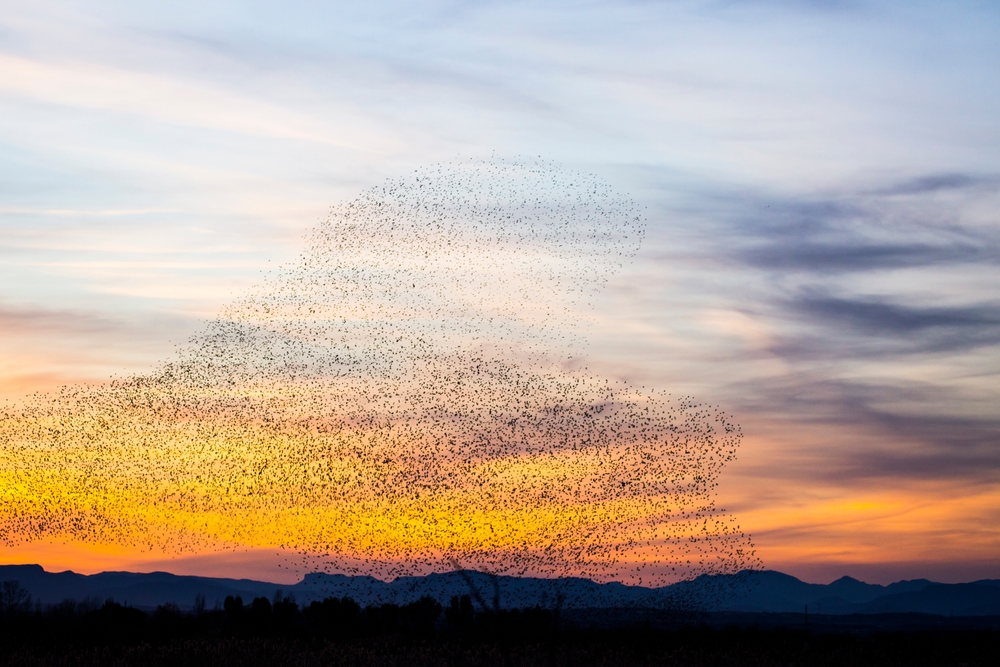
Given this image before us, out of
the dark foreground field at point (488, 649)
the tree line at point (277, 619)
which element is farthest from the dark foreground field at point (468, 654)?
the tree line at point (277, 619)

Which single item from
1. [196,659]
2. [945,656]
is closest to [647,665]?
[196,659]

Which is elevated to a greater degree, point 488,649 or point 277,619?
point 488,649

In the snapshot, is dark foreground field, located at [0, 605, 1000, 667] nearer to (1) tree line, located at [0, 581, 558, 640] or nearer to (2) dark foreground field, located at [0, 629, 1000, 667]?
(2) dark foreground field, located at [0, 629, 1000, 667]

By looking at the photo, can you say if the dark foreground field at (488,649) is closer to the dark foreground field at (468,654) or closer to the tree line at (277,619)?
the dark foreground field at (468,654)

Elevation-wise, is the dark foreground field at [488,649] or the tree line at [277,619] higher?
the dark foreground field at [488,649]

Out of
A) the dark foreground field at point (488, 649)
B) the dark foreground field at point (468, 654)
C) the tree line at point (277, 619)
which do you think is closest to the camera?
the dark foreground field at point (488, 649)

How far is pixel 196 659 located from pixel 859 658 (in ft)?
120

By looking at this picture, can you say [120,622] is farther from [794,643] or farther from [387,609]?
[794,643]

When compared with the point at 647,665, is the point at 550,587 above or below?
above

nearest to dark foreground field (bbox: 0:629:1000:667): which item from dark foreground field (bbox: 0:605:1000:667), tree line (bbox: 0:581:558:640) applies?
dark foreground field (bbox: 0:605:1000:667)

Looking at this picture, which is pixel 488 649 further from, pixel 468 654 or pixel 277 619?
pixel 277 619

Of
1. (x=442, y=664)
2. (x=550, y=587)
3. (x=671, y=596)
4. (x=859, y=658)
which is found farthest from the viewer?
(x=859, y=658)

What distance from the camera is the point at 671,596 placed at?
1500 inches

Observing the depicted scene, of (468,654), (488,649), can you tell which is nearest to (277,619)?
(488,649)
